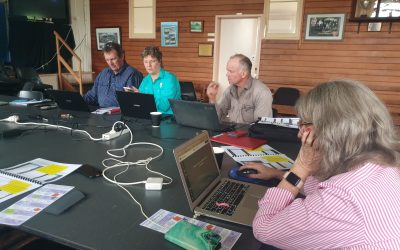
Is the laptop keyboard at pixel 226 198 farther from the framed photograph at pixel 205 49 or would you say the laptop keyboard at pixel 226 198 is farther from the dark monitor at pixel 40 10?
the dark monitor at pixel 40 10

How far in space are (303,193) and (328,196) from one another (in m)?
0.34

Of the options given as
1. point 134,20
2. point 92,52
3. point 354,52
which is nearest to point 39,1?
point 92,52

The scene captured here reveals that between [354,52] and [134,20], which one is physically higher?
[134,20]

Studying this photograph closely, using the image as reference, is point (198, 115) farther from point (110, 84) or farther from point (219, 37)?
point (219, 37)

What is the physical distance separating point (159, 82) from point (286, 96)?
2.51 meters

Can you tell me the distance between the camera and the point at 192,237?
0.85 m

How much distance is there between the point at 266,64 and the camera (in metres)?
5.18

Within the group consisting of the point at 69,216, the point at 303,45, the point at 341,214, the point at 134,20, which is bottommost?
the point at 69,216

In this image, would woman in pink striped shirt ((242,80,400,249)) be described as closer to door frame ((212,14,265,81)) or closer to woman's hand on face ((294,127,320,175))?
woman's hand on face ((294,127,320,175))

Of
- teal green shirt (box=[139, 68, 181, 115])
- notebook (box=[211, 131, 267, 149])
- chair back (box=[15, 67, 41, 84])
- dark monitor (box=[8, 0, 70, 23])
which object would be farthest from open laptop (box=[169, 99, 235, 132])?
dark monitor (box=[8, 0, 70, 23])

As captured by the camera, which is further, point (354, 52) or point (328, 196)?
point (354, 52)

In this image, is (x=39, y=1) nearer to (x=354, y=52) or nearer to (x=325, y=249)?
(x=354, y=52)

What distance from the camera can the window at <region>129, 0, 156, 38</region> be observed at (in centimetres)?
590

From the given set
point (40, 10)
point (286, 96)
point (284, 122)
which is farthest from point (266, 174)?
point (40, 10)
